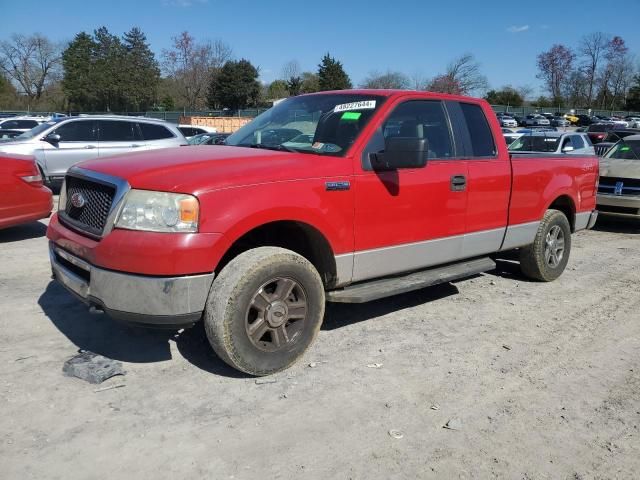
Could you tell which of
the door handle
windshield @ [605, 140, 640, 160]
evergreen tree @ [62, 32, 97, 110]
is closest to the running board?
the door handle

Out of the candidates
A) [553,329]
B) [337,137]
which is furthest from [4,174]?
[553,329]

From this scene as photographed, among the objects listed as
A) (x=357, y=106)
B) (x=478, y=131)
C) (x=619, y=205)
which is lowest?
(x=619, y=205)

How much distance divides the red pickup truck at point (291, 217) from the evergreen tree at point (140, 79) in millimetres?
65752

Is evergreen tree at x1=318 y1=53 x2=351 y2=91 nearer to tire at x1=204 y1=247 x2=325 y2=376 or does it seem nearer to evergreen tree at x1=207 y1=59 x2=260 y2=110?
evergreen tree at x1=207 y1=59 x2=260 y2=110

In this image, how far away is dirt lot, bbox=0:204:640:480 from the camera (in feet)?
9.29

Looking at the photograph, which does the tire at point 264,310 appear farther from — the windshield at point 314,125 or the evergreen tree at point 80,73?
the evergreen tree at point 80,73

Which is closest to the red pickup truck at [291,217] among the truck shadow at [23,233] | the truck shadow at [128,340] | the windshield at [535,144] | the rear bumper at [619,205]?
the truck shadow at [128,340]

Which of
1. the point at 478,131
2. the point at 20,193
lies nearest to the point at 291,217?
the point at 478,131

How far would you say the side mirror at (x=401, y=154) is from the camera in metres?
3.95

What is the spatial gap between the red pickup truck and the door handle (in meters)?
0.02

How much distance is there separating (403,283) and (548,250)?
258 centimetres

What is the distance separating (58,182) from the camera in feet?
40.3

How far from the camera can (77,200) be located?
3.83 m

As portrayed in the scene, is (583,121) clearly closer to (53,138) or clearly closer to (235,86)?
(235,86)
